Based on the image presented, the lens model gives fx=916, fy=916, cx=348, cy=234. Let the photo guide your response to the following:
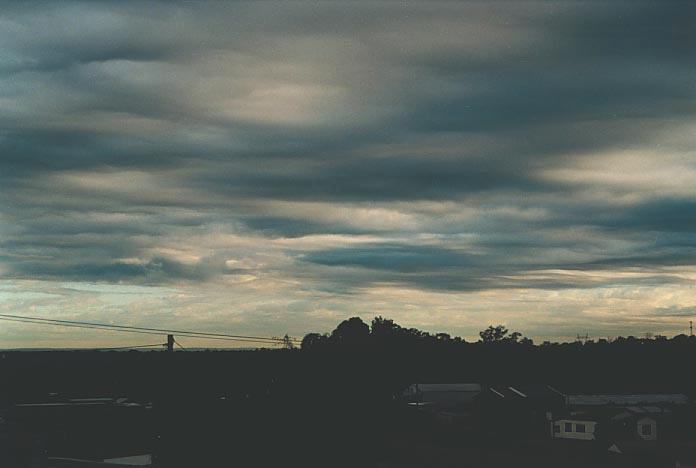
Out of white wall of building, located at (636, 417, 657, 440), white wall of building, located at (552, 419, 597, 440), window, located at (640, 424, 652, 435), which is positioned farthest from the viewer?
window, located at (640, 424, 652, 435)

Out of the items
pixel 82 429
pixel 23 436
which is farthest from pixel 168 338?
pixel 23 436

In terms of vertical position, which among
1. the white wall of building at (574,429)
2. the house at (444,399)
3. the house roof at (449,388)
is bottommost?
the white wall of building at (574,429)

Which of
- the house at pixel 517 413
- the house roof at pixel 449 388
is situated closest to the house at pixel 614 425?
the house at pixel 517 413

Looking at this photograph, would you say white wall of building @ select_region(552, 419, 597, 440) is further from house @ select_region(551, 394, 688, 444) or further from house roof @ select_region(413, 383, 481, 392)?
house roof @ select_region(413, 383, 481, 392)

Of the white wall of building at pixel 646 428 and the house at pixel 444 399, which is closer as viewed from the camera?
the white wall of building at pixel 646 428

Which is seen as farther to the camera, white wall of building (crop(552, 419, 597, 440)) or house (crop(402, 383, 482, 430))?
house (crop(402, 383, 482, 430))

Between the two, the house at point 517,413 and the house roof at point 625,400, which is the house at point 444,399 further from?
the house roof at point 625,400

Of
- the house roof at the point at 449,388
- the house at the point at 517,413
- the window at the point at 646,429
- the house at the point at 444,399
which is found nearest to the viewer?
the window at the point at 646,429

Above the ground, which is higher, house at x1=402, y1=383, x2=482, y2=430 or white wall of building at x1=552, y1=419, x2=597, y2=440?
house at x1=402, y1=383, x2=482, y2=430

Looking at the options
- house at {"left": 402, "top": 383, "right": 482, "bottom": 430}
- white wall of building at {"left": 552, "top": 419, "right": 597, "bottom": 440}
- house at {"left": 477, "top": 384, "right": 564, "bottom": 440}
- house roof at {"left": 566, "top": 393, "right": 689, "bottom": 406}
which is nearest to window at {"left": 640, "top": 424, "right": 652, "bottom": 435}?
white wall of building at {"left": 552, "top": 419, "right": 597, "bottom": 440}

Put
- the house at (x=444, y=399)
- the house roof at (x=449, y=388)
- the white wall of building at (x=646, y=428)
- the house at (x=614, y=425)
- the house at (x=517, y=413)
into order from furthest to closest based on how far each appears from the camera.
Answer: the house roof at (x=449, y=388), the house at (x=444, y=399), the house at (x=517, y=413), the white wall of building at (x=646, y=428), the house at (x=614, y=425)

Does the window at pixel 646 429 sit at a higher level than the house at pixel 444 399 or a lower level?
lower

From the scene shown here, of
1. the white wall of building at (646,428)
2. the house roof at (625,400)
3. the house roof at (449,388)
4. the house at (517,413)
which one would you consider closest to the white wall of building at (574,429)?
the house at (517,413)

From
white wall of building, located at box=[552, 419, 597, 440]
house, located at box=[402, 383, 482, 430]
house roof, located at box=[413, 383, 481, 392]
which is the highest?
house roof, located at box=[413, 383, 481, 392]
